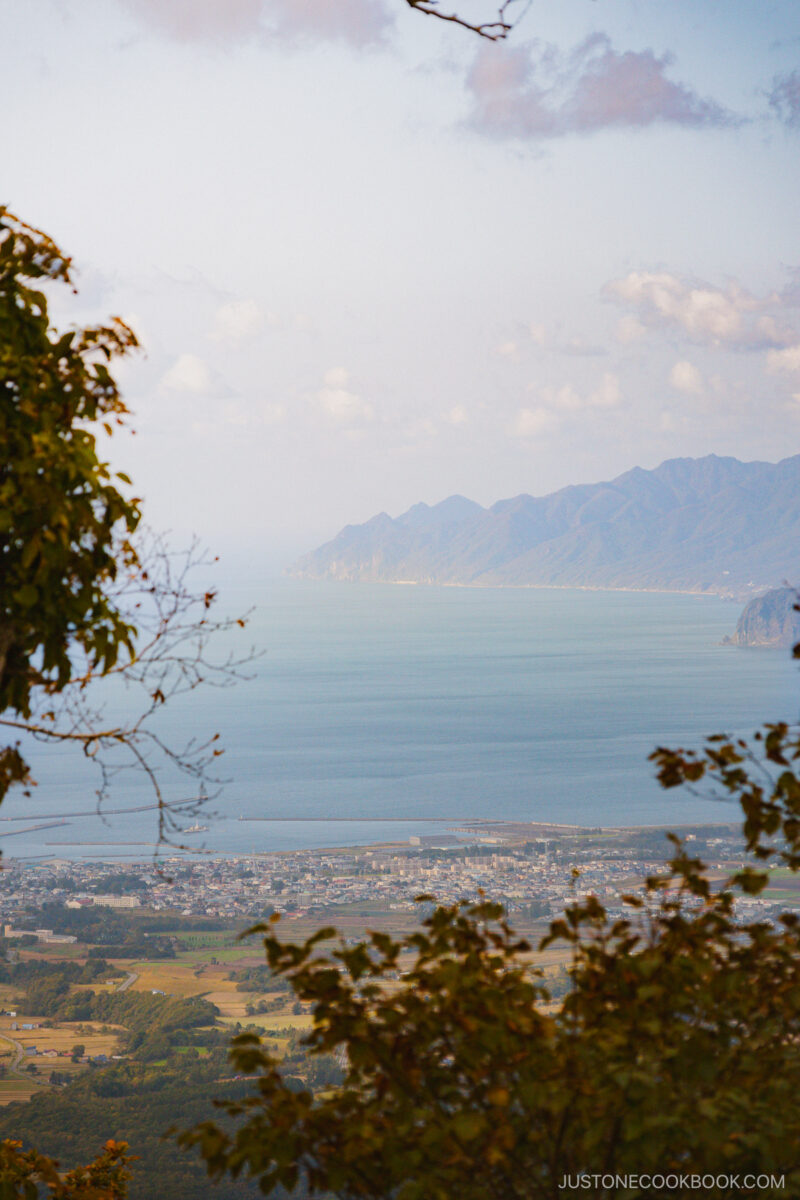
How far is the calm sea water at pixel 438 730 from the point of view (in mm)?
28500

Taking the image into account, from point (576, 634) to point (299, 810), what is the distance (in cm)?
5354

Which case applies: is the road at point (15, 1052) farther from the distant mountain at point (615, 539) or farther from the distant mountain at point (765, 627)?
the distant mountain at point (615, 539)

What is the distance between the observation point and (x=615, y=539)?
15800cm

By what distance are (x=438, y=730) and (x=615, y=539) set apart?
120 meters

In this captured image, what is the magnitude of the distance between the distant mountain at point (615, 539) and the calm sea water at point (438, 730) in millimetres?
60005

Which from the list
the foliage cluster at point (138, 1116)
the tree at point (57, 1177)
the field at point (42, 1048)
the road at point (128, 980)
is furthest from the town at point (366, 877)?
the tree at point (57, 1177)

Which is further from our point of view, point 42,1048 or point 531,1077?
point 42,1048

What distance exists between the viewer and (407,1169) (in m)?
1.52

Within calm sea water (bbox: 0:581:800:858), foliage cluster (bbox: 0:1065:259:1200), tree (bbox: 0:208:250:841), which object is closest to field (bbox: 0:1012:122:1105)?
foliage cluster (bbox: 0:1065:259:1200)

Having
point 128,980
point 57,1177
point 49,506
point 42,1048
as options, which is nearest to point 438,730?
point 128,980

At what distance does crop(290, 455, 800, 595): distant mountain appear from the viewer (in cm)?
14088

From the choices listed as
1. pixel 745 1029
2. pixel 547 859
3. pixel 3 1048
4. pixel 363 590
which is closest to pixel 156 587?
pixel 745 1029

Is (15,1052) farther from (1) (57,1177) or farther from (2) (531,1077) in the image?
(2) (531,1077)

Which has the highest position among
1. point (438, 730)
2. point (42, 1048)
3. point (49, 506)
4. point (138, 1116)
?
point (49, 506)
